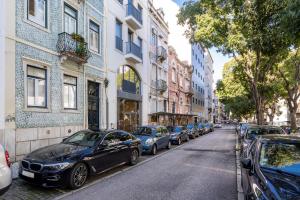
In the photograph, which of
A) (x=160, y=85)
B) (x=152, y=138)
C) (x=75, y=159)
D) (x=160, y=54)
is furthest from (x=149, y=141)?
(x=160, y=54)

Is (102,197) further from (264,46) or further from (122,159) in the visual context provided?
(264,46)

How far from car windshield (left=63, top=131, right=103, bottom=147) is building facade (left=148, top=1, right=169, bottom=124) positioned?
50.7 feet

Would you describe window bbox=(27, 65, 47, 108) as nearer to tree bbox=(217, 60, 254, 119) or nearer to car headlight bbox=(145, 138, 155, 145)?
car headlight bbox=(145, 138, 155, 145)

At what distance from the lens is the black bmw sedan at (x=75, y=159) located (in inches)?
243

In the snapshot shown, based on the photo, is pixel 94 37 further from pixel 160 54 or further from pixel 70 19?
pixel 160 54

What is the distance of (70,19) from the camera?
13.5 metres

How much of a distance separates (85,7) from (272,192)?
13.9m

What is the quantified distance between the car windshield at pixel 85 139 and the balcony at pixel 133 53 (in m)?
11.4

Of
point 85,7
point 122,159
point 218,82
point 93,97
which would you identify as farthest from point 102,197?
point 218,82

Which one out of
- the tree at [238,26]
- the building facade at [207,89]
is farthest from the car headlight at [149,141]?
the building facade at [207,89]

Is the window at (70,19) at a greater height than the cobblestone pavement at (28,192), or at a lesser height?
greater

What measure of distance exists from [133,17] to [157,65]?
8.11 m

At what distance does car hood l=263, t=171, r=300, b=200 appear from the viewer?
3223mm

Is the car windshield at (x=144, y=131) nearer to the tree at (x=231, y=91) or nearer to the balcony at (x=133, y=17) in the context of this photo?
the balcony at (x=133, y=17)
